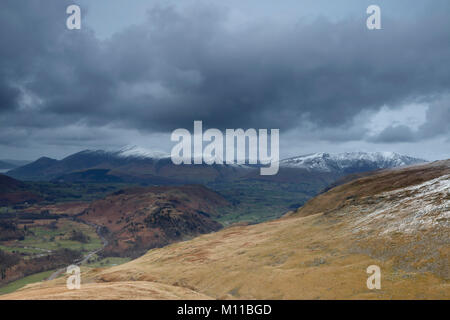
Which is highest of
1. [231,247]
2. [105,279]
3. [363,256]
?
[363,256]

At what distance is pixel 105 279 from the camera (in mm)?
102438

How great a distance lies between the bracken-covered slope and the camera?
185 feet

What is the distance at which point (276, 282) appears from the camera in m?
67.0

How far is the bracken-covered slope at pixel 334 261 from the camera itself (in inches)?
2222

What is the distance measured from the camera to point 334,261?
234 ft
